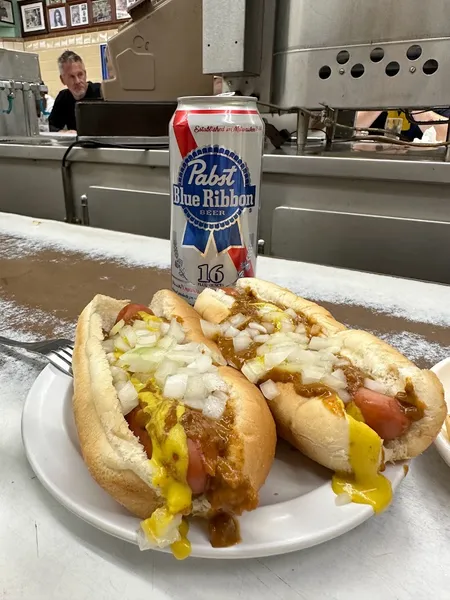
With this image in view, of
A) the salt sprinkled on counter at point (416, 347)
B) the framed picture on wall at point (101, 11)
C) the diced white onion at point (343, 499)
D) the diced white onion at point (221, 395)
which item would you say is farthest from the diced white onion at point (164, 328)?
the framed picture on wall at point (101, 11)

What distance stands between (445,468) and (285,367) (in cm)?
29

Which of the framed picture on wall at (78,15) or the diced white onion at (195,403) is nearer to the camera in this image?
the diced white onion at (195,403)

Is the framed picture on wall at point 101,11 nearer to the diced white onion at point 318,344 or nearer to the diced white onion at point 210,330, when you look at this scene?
the diced white onion at point 210,330

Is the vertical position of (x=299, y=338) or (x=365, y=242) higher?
(x=299, y=338)

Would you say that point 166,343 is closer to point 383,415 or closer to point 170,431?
point 170,431

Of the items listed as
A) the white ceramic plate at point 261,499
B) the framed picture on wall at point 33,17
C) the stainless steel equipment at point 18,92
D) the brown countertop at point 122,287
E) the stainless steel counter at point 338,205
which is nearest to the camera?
the white ceramic plate at point 261,499

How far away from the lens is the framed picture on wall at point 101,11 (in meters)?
6.60

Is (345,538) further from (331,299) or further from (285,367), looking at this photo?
(331,299)

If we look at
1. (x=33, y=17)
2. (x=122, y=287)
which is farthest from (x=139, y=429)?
(x=33, y=17)

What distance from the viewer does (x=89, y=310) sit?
945mm

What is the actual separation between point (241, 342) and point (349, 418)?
28cm

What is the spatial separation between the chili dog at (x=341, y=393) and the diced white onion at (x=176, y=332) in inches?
2.9

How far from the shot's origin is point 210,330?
944 millimetres

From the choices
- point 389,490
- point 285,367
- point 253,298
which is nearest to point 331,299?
point 253,298
